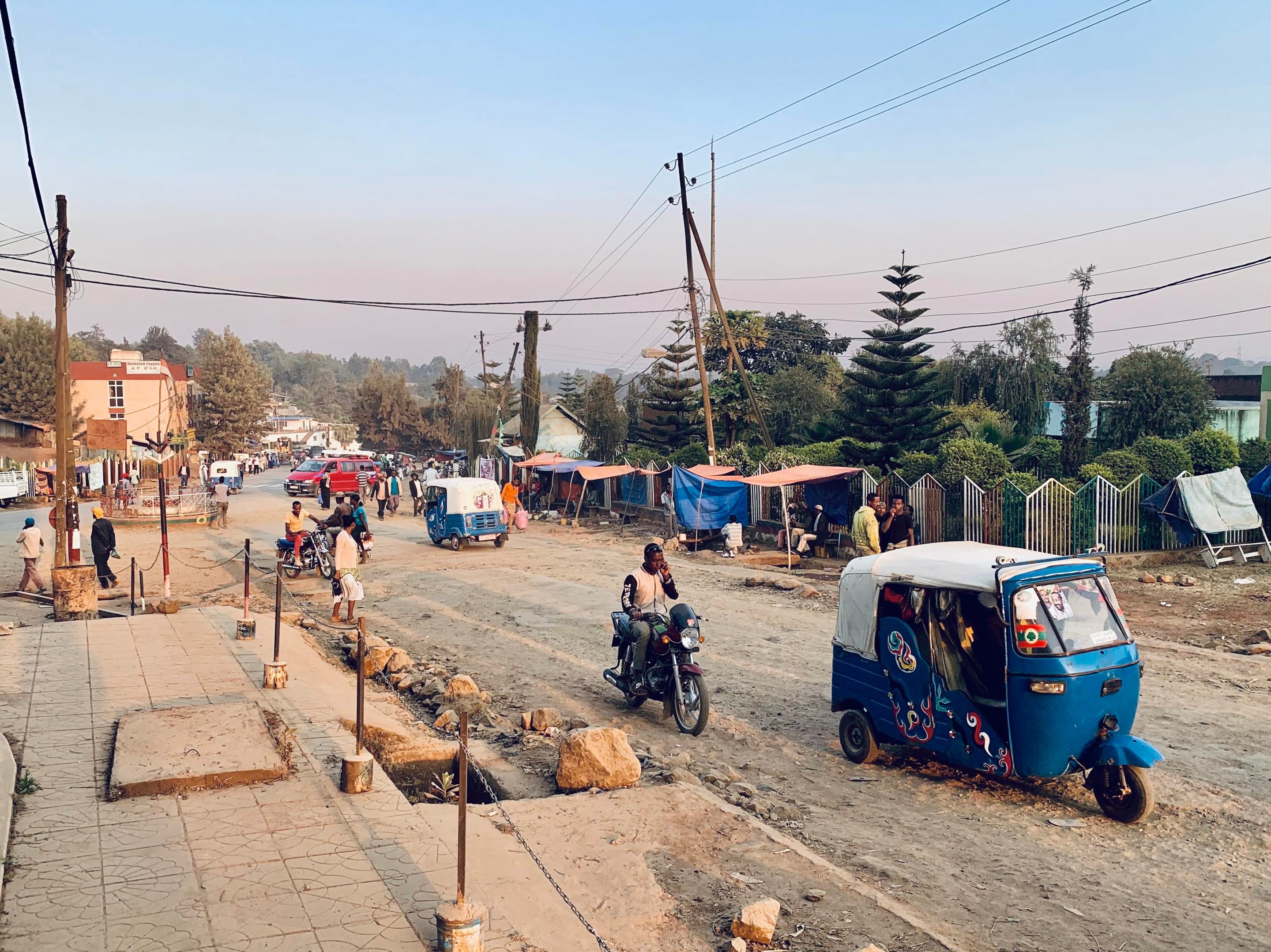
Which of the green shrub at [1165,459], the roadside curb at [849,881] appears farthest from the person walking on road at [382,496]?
the roadside curb at [849,881]

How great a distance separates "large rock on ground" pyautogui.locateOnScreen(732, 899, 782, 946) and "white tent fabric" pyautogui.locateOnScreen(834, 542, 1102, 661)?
2.93 meters

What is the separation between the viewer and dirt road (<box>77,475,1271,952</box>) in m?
5.27

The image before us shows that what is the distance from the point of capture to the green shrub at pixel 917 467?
21.6 m

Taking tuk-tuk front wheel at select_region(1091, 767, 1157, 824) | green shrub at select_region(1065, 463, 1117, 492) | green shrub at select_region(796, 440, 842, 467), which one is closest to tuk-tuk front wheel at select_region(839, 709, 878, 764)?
tuk-tuk front wheel at select_region(1091, 767, 1157, 824)

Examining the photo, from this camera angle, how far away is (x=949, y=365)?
44.9 m

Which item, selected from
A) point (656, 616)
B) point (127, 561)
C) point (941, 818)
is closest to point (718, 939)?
point (941, 818)

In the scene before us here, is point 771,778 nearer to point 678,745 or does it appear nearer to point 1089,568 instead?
point 678,745

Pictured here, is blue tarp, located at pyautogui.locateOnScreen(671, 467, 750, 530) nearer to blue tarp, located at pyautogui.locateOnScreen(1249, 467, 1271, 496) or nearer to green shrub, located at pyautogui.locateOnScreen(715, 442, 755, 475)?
green shrub, located at pyautogui.locateOnScreen(715, 442, 755, 475)

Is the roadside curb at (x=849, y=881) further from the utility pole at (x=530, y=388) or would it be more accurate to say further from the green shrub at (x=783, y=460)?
the utility pole at (x=530, y=388)

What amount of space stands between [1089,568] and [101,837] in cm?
674

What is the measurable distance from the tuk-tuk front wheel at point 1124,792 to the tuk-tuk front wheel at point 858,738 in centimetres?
170

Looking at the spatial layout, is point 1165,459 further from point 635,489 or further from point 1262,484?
point 635,489

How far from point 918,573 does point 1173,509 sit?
1399cm

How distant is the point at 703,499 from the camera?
24.5 m
